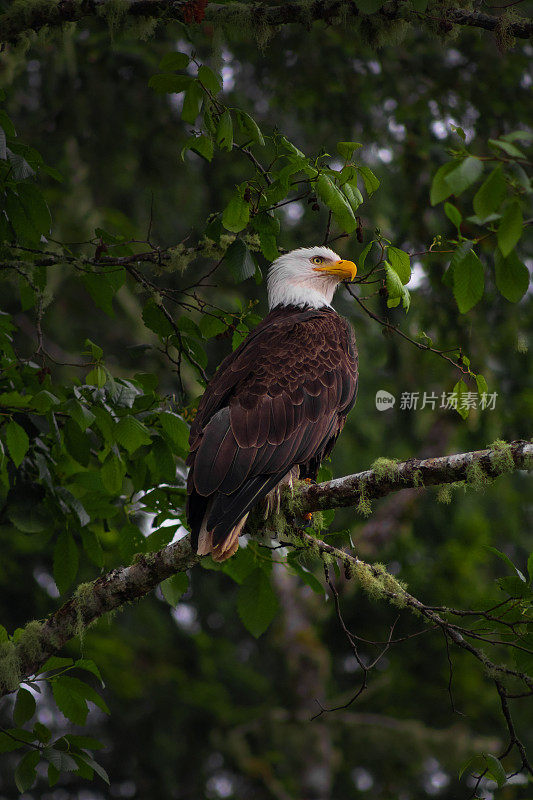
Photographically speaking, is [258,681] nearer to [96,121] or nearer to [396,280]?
[96,121]

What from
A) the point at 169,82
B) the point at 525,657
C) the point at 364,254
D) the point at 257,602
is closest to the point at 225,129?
the point at 169,82

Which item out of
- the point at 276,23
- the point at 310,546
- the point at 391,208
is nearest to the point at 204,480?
the point at 310,546

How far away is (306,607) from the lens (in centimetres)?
863

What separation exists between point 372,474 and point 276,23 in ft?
6.89

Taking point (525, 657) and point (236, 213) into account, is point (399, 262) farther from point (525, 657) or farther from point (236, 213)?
point (525, 657)

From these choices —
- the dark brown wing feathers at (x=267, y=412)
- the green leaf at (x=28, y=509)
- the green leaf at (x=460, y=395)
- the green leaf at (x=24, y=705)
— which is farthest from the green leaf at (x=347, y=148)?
the green leaf at (x=24, y=705)

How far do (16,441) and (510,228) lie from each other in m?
2.04

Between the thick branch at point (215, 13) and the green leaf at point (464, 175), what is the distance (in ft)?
6.28

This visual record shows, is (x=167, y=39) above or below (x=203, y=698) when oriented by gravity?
above

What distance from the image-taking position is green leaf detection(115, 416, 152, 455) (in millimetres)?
3455

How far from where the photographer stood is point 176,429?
146 inches

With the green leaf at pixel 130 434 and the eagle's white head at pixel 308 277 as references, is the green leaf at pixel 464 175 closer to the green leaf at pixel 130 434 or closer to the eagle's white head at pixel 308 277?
the green leaf at pixel 130 434

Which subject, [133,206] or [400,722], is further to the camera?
[133,206]

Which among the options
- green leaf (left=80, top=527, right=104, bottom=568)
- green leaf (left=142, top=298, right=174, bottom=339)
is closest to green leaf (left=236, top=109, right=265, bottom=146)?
green leaf (left=142, top=298, right=174, bottom=339)
